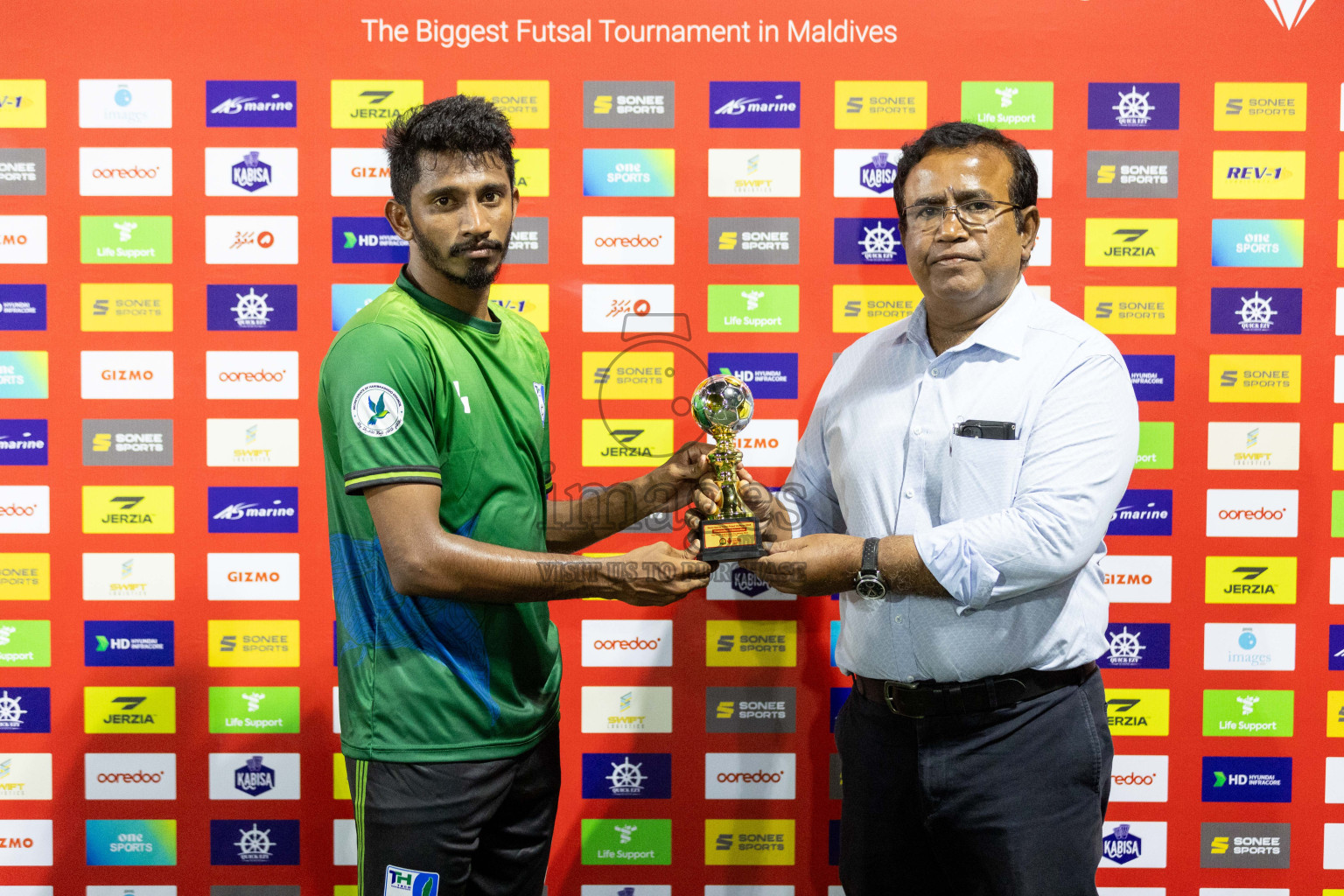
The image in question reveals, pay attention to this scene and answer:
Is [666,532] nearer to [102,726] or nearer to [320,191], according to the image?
[320,191]

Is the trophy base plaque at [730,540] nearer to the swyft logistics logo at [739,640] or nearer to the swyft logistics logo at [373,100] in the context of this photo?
the swyft logistics logo at [739,640]

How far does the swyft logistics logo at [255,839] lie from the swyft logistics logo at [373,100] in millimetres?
2293

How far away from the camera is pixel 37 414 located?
2.62 metres

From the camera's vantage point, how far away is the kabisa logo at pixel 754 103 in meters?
2.57

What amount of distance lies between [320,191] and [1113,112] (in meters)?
2.54

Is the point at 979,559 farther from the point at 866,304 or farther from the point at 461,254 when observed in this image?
the point at 461,254

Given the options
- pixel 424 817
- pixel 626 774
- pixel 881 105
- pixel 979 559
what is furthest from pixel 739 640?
pixel 881 105

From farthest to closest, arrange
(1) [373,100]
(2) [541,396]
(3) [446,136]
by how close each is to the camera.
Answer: (1) [373,100] < (2) [541,396] < (3) [446,136]

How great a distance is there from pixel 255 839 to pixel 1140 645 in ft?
9.79

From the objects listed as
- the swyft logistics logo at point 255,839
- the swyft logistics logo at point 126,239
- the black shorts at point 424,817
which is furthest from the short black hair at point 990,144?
the swyft logistics logo at point 255,839

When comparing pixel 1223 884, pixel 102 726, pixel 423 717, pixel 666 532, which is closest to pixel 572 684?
pixel 666 532

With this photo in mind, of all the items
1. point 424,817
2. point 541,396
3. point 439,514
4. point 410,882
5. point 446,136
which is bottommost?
point 410,882

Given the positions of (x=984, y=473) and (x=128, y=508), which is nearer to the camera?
(x=984, y=473)

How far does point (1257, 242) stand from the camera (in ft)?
8.54
